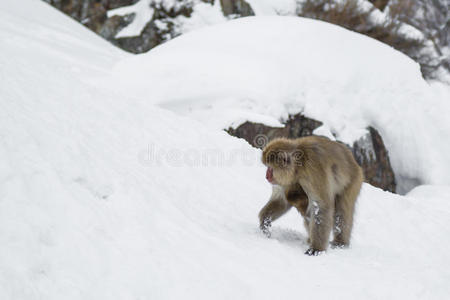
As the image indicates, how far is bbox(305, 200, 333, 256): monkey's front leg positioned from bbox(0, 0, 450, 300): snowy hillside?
4.1 inches

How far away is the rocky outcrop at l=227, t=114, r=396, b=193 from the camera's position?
21.2 ft

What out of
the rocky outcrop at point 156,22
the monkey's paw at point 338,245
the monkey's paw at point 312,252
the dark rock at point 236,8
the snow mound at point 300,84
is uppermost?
the monkey's paw at point 312,252

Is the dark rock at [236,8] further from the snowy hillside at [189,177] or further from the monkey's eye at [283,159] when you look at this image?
the monkey's eye at [283,159]

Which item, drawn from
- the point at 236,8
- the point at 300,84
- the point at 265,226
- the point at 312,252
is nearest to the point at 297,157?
the point at 265,226

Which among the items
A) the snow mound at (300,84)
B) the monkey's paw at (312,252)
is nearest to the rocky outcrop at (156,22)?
the snow mound at (300,84)

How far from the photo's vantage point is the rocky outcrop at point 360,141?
255 inches

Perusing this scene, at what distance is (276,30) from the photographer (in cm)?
849

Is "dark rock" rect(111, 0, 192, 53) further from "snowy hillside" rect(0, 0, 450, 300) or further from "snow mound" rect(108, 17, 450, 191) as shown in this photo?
"snow mound" rect(108, 17, 450, 191)

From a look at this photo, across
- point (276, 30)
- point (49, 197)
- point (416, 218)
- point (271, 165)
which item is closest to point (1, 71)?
point (49, 197)

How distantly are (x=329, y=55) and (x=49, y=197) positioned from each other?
7161mm

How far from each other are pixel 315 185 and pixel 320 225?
307 millimetres

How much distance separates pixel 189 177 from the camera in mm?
4039

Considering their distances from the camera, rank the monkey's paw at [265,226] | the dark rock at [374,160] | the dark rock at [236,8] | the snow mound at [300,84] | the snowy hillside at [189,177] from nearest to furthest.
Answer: the snowy hillside at [189,177], the monkey's paw at [265,226], the snow mound at [300,84], the dark rock at [374,160], the dark rock at [236,8]

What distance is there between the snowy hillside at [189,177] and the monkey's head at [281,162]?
0.50 meters
